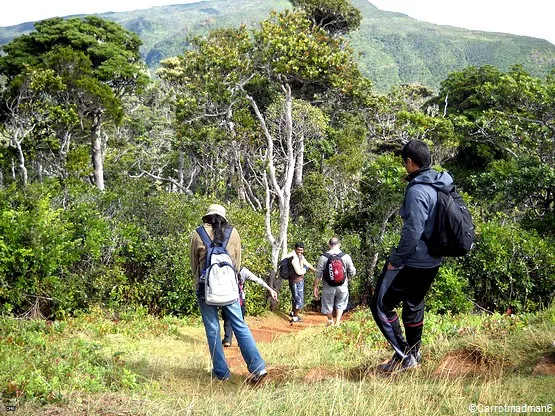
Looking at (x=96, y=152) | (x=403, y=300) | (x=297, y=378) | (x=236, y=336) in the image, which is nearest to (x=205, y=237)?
(x=236, y=336)

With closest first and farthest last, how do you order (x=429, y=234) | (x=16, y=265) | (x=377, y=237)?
(x=429, y=234), (x=16, y=265), (x=377, y=237)

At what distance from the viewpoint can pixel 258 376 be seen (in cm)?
474

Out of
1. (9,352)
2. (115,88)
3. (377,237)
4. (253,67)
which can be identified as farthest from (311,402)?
(115,88)

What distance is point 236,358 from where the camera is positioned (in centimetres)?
640

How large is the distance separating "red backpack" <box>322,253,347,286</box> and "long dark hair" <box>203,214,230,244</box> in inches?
160

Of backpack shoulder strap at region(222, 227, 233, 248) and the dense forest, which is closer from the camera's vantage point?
backpack shoulder strap at region(222, 227, 233, 248)

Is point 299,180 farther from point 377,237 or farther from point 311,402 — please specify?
point 311,402

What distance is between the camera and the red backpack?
8750 millimetres

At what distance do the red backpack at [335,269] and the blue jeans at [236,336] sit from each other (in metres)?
3.96

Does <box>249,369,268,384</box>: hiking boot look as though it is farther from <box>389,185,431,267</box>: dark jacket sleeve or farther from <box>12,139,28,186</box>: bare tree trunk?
<box>12,139,28,186</box>: bare tree trunk

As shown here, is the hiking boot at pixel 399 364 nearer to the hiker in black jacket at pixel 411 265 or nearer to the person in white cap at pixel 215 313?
the hiker in black jacket at pixel 411 265

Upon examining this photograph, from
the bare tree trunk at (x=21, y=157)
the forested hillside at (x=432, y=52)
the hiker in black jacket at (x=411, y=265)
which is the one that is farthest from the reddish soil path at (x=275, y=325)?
the forested hillside at (x=432, y=52)

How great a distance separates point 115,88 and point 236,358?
16.9 metres

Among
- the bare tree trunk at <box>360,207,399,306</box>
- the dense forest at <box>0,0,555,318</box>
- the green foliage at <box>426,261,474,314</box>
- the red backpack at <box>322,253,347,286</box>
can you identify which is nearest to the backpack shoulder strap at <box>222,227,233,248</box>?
the red backpack at <box>322,253,347,286</box>
